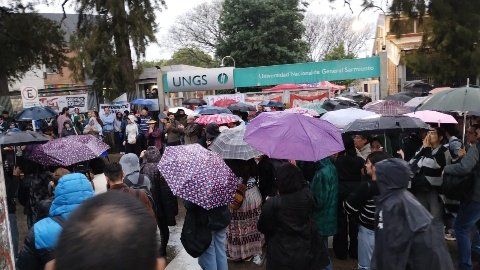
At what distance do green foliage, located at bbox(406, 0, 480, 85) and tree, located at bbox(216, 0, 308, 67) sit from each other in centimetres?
1995

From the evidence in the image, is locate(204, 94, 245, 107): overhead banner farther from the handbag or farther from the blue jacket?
the blue jacket

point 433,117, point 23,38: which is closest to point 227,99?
point 23,38

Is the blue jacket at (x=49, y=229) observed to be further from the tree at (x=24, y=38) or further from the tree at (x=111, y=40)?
the tree at (x=111, y=40)

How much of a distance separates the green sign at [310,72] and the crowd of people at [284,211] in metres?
8.86

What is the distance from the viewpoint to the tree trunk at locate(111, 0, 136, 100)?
20828 millimetres

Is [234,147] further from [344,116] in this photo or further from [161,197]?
[344,116]

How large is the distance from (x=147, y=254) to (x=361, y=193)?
3372mm

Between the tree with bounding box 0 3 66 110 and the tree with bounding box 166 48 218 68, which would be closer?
the tree with bounding box 0 3 66 110

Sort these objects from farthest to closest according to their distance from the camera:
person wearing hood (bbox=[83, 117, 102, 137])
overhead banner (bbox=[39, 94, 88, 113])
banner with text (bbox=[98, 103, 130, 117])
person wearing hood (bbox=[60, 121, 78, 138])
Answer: overhead banner (bbox=[39, 94, 88, 113])
banner with text (bbox=[98, 103, 130, 117])
person wearing hood (bbox=[83, 117, 102, 137])
person wearing hood (bbox=[60, 121, 78, 138])

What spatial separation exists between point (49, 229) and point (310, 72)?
14.4 meters

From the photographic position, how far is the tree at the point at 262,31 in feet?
110

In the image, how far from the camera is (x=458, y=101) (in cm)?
559

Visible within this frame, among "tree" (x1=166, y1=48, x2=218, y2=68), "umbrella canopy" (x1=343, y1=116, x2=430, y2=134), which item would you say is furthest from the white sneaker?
"tree" (x1=166, y1=48, x2=218, y2=68)

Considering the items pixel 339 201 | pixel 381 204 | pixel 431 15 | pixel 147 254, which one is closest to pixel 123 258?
pixel 147 254
